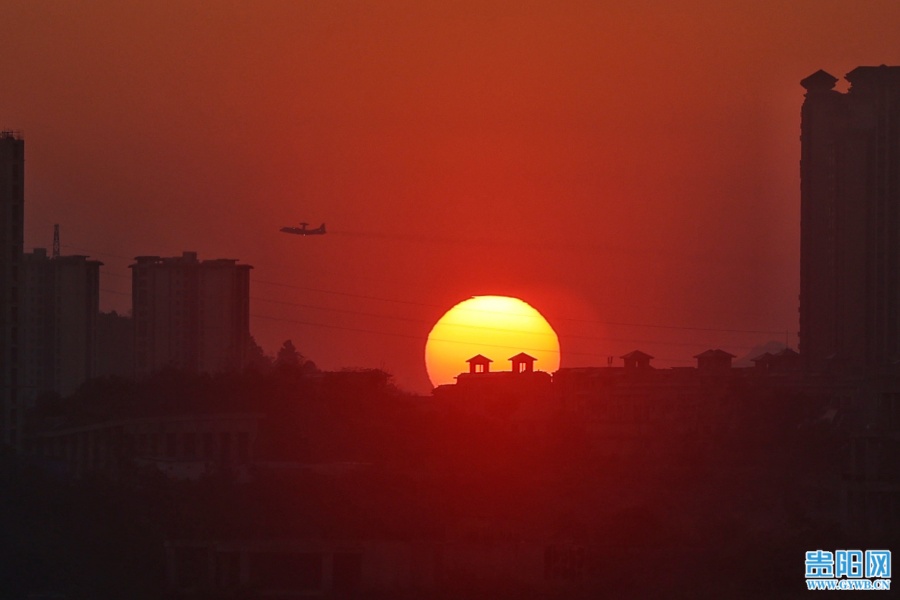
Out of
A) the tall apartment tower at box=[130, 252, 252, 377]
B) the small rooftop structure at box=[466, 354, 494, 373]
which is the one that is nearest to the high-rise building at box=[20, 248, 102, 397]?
the tall apartment tower at box=[130, 252, 252, 377]

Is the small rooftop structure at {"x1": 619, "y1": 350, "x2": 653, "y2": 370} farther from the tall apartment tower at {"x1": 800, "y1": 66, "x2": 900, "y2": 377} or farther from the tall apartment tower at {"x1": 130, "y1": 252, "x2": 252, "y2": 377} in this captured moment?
the tall apartment tower at {"x1": 130, "y1": 252, "x2": 252, "y2": 377}

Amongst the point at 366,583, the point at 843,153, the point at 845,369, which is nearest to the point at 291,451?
the point at 366,583

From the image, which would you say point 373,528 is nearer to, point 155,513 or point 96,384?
point 155,513

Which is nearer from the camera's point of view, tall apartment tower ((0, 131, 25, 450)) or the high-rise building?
tall apartment tower ((0, 131, 25, 450))

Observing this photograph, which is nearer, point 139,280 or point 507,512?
point 507,512

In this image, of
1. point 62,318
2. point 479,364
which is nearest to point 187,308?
point 62,318

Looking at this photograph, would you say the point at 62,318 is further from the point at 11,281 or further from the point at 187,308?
the point at 11,281

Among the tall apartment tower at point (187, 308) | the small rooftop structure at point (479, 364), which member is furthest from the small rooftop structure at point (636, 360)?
the tall apartment tower at point (187, 308)
